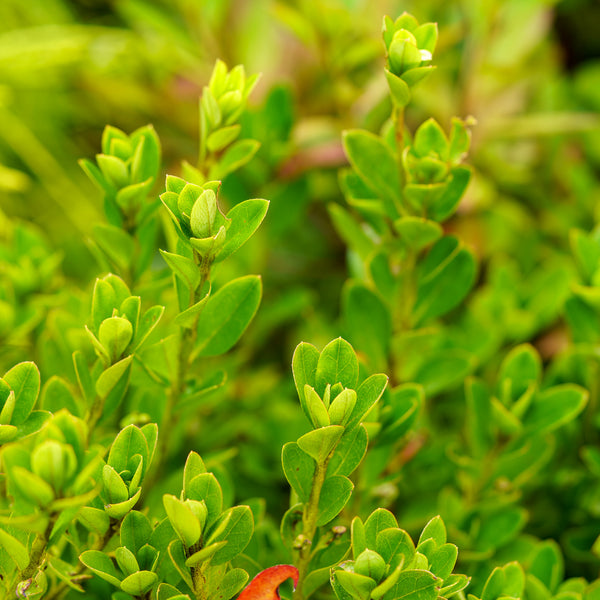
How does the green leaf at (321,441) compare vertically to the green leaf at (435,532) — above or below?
above

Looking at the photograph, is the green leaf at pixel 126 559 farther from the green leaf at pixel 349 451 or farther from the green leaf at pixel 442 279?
the green leaf at pixel 442 279

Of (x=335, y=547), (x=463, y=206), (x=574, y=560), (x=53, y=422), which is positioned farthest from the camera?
(x=463, y=206)

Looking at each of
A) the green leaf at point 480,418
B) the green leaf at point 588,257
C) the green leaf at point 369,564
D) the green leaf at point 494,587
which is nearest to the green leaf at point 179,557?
the green leaf at point 369,564

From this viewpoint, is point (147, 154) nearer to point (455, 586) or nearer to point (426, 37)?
point (426, 37)

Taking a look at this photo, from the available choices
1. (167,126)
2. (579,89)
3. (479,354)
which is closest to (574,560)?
(479,354)

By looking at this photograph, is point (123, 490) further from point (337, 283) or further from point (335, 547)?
point (337, 283)
